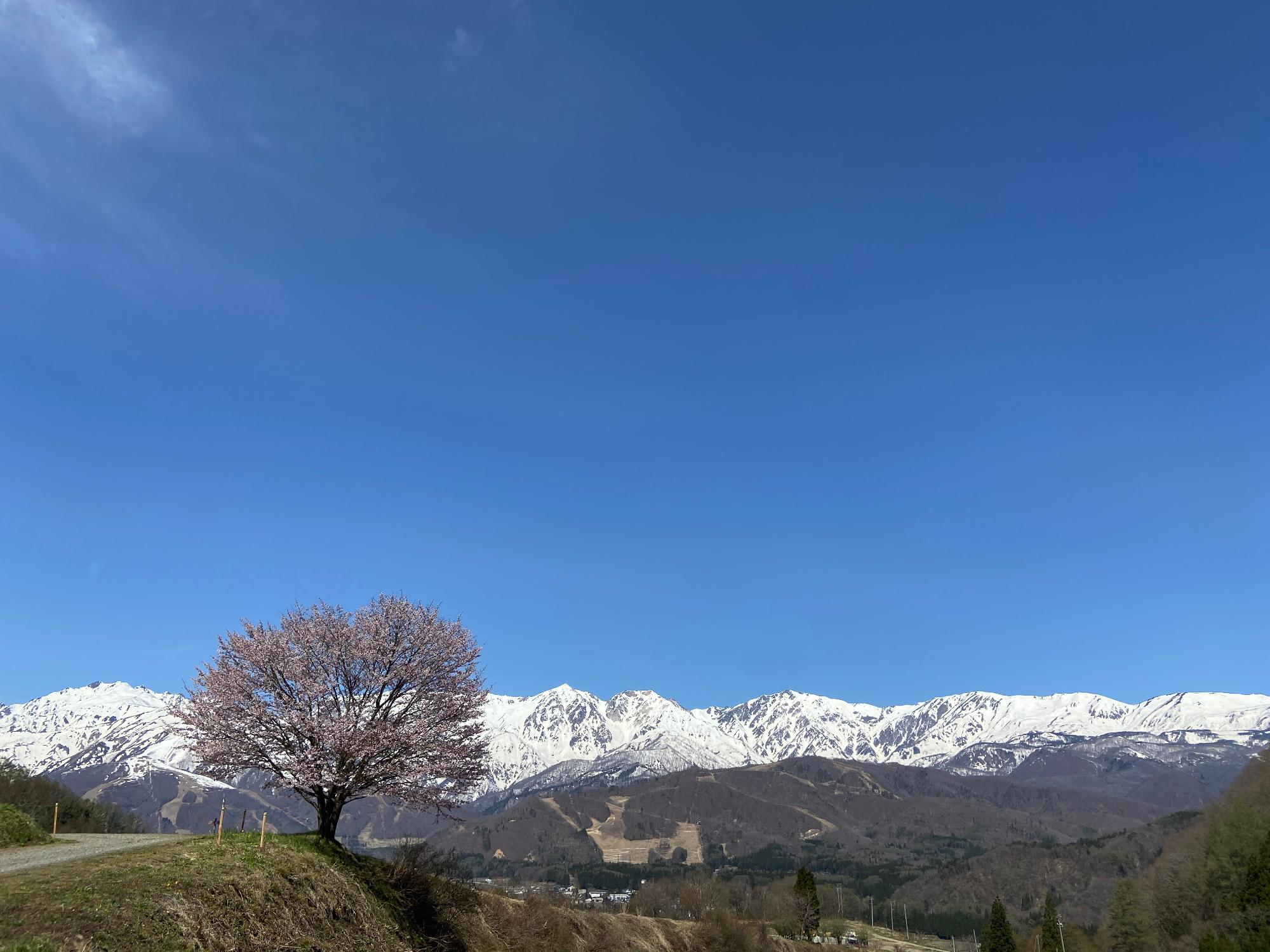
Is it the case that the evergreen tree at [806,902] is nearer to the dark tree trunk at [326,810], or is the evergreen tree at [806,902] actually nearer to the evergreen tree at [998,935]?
the evergreen tree at [998,935]

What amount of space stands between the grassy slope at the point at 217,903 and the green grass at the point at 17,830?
8.93 meters

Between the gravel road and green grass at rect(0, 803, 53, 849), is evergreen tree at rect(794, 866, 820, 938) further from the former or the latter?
green grass at rect(0, 803, 53, 849)

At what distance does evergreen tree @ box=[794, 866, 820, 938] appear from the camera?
164 meters

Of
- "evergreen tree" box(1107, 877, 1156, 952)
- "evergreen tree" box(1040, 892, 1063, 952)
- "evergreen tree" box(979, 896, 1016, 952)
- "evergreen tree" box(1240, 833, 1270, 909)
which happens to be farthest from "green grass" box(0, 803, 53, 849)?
"evergreen tree" box(1040, 892, 1063, 952)

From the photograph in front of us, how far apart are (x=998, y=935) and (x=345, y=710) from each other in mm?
169450

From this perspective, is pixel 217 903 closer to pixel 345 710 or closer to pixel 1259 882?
pixel 345 710

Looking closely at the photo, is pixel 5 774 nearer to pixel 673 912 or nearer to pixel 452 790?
pixel 452 790

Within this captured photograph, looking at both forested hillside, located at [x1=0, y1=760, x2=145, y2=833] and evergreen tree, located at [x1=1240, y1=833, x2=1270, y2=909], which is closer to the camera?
forested hillside, located at [x1=0, y1=760, x2=145, y2=833]

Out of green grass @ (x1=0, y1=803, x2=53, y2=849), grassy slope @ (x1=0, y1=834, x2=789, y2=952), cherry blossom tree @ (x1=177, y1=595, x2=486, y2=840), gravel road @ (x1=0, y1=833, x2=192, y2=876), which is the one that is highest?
cherry blossom tree @ (x1=177, y1=595, x2=486, y2=840)

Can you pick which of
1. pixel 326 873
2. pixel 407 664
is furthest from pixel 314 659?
pixel 326 873

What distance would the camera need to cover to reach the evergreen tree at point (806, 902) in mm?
164375

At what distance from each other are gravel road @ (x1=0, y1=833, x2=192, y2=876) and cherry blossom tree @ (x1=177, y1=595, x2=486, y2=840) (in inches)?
160

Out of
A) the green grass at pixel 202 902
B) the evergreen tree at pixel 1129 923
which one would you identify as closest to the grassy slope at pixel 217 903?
the green grass at pixel 202 902

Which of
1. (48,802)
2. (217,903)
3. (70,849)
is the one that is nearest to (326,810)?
(70,849)
